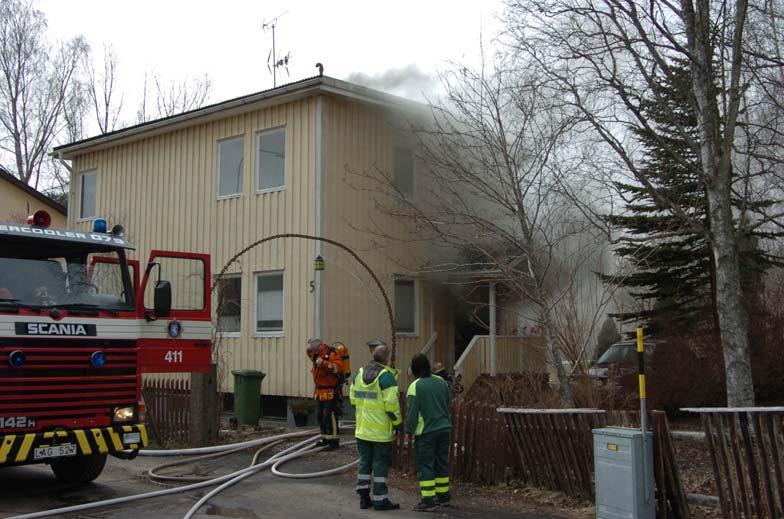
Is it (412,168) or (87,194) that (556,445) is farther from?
(87,194)

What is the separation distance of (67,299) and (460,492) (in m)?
4.76

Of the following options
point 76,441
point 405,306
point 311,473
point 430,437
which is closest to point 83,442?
point 76,441

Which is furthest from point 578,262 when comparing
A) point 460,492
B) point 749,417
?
point 749,417

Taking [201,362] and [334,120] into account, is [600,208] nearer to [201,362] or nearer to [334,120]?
[334,120]

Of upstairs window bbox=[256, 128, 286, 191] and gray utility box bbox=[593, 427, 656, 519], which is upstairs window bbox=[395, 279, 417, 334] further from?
A: gray utility box bbox=[593, 427, 656, 519]

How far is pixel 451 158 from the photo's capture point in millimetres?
12711

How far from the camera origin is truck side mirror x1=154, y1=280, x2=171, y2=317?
8211 millimetres

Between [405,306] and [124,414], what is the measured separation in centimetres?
A: 919

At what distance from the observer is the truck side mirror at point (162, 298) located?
26.9 ft

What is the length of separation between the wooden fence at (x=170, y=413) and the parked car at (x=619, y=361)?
6263 millimetres

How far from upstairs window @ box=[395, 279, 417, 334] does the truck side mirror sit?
8.47 metres

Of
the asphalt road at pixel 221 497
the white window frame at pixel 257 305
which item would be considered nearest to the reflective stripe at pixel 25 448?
the asphalt road at pixel 221 497

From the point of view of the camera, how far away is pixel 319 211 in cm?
1488

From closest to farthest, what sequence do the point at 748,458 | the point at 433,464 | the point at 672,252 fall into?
the point at 748,458 < the point at 433,464 < the point at 672,252
